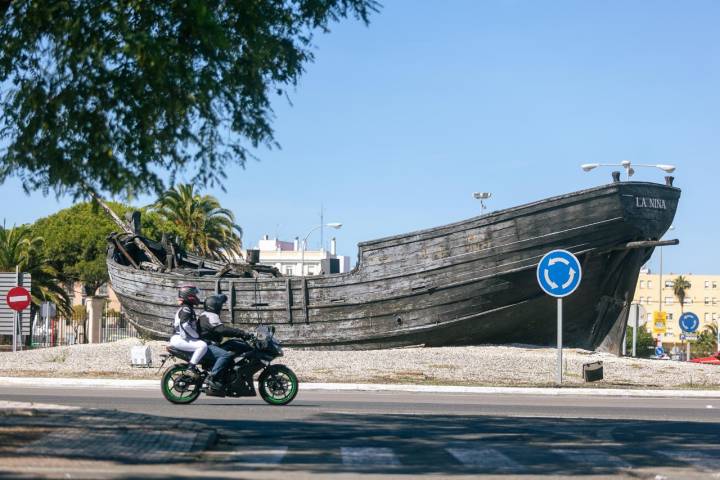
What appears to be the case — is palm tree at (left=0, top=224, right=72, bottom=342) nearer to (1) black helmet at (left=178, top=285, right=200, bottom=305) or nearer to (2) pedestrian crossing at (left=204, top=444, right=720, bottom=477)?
(1) black helmet at (left=178, top=285, right=200, bottom=305)

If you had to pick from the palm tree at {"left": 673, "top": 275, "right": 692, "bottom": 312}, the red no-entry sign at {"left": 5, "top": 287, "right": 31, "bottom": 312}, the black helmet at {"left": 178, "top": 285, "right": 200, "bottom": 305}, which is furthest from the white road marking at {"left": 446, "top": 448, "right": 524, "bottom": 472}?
the palm tree at {"left": 673, "top": 275, "right": 692, "bottom": 312}

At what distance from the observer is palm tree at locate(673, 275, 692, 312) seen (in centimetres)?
15138

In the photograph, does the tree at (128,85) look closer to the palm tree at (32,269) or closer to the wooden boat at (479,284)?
the wooden boat at (479,284)

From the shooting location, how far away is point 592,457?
10.4 m

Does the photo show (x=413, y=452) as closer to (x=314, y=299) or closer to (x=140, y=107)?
(x=140, y=107)

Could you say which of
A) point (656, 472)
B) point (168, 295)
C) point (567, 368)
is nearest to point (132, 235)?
point (168, 295)

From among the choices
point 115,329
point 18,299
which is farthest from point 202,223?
point 18,299

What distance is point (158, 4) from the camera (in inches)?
404

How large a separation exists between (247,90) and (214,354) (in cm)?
560

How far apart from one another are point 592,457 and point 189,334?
270 inches

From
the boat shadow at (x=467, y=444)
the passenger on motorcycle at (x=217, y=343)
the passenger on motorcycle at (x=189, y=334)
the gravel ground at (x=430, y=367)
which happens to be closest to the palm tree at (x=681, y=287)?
the gravel ground at (x=430, y=367)

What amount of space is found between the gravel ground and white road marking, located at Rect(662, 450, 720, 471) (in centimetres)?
1158

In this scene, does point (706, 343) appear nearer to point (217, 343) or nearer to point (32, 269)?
point (32, 269)

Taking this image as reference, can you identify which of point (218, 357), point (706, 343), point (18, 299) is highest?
point (18, 299)
